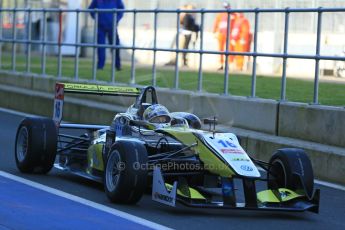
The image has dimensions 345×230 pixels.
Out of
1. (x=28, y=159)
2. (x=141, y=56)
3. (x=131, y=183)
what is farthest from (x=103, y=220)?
(x=141, y=56)

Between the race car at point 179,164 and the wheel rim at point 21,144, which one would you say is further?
the wheel rim at point 21,144

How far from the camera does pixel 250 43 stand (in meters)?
17.5

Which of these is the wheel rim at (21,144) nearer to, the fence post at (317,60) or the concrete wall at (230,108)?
the concrete wall at (230,108)

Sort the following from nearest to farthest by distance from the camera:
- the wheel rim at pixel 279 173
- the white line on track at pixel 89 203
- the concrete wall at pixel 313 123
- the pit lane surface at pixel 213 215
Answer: the white line on track at pixel 89 203 → the pit lane surface at pixel 213 215 → the wheel rim at pixel 279 173 → the concrete wall at pixel 313 123

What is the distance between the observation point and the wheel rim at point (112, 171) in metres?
9.45

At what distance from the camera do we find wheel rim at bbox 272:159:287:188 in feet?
31.4

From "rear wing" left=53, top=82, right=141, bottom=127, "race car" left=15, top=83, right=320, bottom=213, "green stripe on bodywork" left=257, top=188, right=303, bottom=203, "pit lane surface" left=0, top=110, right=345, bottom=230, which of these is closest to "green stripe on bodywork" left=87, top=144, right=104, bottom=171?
"race car" left=15, top=83, right=320, bottom=213

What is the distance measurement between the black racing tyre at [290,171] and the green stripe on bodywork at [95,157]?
6.32ft

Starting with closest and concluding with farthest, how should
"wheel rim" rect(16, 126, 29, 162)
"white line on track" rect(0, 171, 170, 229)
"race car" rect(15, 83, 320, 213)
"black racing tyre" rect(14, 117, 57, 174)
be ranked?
1. "white line on track" rect(0, 171, 170, 229)
2. "race car" rect(15, 83, 320, 213)
3. "black racing tyre" rect(14, 117, 57, 174)
4. "wheel rim" rect(16, 126, 29, 162)

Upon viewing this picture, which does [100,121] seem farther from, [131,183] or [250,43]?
[131,183]

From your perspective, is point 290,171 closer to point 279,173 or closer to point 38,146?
point 279,173

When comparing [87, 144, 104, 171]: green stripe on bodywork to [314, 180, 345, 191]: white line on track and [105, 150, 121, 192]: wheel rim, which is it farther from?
[314, 180, 345, 191]: white line on track

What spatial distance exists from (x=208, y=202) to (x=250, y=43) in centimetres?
890

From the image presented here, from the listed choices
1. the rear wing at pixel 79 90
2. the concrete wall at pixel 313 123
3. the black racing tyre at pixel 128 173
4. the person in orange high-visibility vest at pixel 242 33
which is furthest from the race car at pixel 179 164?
the person in orange high-visibility vest at pixel 242 33
